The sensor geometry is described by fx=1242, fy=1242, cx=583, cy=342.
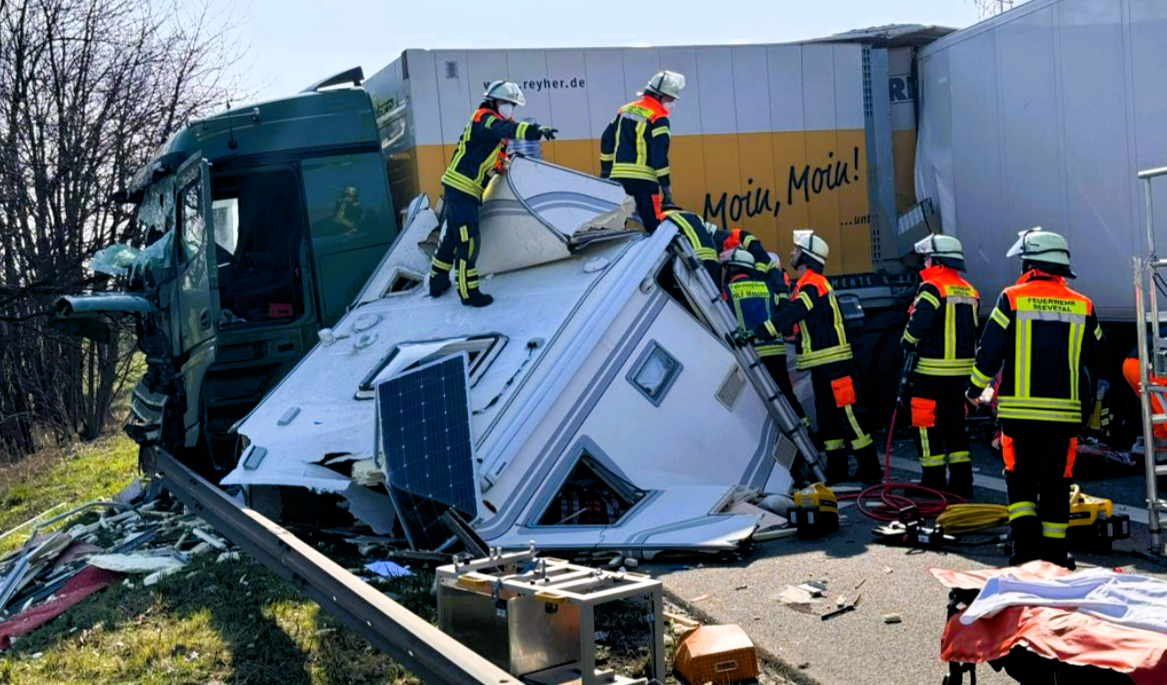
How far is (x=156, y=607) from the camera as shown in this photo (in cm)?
599

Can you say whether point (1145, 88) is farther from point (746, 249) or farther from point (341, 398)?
point (341, 398)

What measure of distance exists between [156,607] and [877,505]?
3.91 m

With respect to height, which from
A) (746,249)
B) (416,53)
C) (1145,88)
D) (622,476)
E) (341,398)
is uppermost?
(416,53)

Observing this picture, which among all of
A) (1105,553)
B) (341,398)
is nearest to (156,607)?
(341,398)

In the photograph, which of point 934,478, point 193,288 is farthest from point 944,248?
point 193,288

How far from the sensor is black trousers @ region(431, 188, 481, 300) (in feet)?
25.5

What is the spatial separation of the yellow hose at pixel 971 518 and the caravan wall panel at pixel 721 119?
13.8ft

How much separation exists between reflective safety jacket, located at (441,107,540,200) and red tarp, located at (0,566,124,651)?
3.07 meters

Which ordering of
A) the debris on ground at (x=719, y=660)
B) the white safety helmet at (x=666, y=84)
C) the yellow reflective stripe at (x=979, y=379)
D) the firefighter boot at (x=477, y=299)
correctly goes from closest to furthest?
the debris on ground at (x=719, y=660) → the yellow reflective stripe at (x=979, y=379) → the firefighter boot at (x=477, y=299) → the white safety helmet at (x=666, y=84)

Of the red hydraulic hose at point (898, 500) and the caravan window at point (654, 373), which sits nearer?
the red hydraulic hose at point (898, 500)

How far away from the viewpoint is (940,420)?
24.6ft

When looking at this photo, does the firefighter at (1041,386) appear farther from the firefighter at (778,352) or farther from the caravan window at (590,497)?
the firefighter at (778,352)

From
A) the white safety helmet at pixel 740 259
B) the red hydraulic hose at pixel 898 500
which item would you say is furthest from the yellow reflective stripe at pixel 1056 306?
the white safety helmet at pixel 740 259

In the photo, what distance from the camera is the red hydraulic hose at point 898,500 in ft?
22.2
